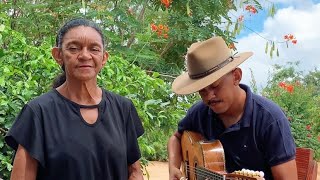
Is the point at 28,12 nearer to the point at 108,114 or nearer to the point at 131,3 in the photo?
the point at 131,3

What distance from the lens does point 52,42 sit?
3.95 meters

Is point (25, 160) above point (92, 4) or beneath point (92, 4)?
beneath

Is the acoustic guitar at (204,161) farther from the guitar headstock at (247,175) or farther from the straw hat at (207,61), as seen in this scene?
the straw hat at (207,61)

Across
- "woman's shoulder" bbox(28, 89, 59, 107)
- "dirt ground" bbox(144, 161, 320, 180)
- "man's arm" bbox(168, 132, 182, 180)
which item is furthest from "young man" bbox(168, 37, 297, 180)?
"dirt ground" bbox(144, 161, 320, 180)

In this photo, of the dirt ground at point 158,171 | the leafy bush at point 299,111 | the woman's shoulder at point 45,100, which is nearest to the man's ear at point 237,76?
the woman's shoulder at point 45,100

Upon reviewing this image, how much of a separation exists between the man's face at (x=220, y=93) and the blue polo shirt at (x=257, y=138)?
4.3 inches

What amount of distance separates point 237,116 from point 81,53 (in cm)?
93

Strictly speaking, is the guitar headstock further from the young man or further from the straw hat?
the straw hat

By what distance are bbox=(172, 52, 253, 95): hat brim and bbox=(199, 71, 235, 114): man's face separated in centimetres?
2

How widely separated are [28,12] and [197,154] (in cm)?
310

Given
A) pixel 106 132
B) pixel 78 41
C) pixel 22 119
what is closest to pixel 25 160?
pixel 22 119

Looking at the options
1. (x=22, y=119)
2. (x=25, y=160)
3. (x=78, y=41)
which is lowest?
(x=25, y=160)

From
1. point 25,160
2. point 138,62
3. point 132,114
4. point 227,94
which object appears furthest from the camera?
point 138,62

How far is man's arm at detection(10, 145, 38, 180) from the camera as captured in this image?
1.95 metres
